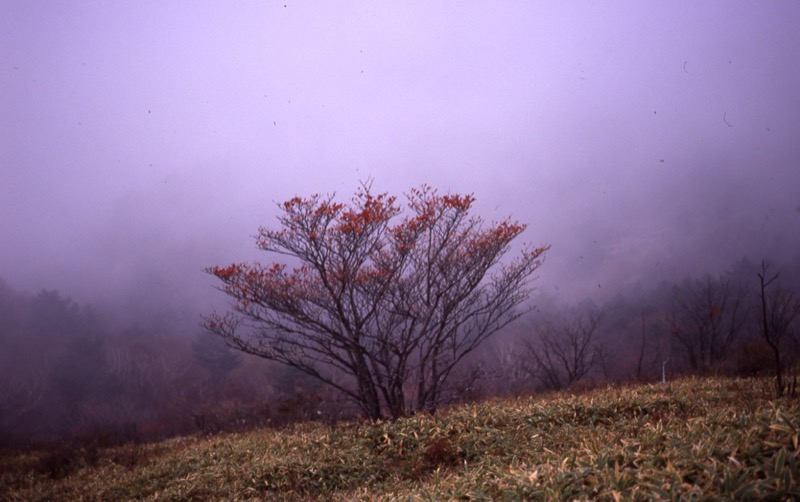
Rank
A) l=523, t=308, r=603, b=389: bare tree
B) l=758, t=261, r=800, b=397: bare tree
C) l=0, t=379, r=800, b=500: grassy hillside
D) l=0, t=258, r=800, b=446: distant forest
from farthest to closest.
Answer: l=0, t=258, r=800, b=446: distant forest → l=523, t=308, r=603, b=389: bare tree → l=758, t=261, r=800, b=397: bare tree → l=0, t=379, r=800, b=500: grassy hillside

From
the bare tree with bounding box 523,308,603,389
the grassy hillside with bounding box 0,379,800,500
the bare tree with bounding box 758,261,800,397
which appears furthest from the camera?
the bare tree with bounding box 523,308,603,389

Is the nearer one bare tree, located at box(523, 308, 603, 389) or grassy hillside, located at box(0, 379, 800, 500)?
grassy hillside, located at box(0, 379, 800, 500)

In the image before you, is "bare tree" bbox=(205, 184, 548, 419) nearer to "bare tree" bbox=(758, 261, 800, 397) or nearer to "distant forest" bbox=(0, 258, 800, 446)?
"bare tree" bbox=(758, 261, 800, 397)

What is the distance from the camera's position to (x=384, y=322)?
10.8 metres

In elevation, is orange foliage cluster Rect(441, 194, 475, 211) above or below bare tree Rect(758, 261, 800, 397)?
above

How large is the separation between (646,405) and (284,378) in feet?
89.8

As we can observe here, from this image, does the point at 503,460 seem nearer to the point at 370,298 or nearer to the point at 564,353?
the point at 370,298

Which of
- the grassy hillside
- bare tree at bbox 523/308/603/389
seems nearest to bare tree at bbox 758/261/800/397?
the grassy hillside

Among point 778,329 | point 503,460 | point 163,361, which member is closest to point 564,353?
point 778,329

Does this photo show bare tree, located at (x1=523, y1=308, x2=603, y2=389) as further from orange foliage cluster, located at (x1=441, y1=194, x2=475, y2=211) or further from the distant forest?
orange foliage cluster, located at (x1=441, y1=194, x2=475, y2=211)

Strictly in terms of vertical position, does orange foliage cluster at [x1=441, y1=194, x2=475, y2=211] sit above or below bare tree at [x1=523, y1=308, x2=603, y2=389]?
above

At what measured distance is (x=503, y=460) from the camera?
510 centimetres

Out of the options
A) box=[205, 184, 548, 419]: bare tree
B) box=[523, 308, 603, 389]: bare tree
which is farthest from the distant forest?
box=[205, 184, 548, 419]: bare tree

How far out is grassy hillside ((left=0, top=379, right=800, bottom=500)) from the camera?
283 centimetres
